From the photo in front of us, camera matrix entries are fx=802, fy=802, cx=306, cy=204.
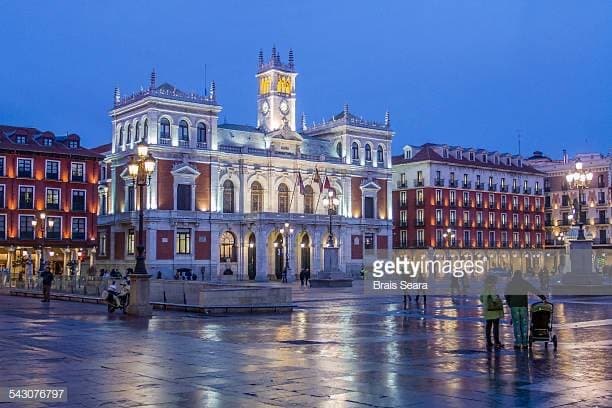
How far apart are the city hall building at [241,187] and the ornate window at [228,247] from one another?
11 cm

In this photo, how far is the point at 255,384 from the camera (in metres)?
12.5

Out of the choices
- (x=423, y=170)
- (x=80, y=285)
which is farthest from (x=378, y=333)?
(x=423, y=170)

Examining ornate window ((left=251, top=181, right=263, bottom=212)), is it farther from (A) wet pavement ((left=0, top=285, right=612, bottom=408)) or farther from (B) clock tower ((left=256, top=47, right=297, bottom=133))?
(A) wet pavement ((left=0, top=285, right=612, bottom=408))

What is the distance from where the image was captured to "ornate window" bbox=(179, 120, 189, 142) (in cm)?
7481

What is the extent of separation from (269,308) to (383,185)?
6159 centimetres

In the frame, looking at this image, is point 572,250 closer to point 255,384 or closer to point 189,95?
point 255,384

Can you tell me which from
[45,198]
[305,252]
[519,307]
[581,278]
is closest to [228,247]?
[305,252]

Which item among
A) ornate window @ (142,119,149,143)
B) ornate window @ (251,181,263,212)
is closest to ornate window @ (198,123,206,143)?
ornate window @ (142,119,149,143)

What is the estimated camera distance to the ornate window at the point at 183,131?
74812 millimetres

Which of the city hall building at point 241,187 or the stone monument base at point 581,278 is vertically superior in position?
the city hall building at point 241,187

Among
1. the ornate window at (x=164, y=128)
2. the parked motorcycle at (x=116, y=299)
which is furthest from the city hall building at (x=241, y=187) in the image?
the parked motorcycle at (x=116, y=299)

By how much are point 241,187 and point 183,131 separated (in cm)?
811

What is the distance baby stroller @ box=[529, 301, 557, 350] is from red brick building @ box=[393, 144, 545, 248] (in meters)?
79.0

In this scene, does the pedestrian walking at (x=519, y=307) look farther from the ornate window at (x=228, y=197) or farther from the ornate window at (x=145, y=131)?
the ornate window at (x=228, y=197)
